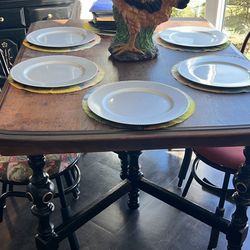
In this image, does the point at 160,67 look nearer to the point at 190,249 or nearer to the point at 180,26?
the point at 180,26

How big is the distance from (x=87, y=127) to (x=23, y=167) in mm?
548

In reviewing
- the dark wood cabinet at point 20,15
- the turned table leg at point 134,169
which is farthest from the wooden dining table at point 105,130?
the dark wood cabinet at point 20,15

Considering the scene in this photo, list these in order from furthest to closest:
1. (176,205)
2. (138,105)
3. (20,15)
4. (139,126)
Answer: (20,15) → (176,205) → (138,105) → (139,126)

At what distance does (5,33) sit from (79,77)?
1.41 meters

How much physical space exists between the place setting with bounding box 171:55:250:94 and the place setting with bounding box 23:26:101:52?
1.41 ft

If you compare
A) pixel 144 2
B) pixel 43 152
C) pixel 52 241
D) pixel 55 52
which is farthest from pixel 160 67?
pixel 52 241

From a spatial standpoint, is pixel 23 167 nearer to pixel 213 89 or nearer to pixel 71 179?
pixel 71 179

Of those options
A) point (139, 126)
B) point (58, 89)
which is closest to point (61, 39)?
point (58, 89)

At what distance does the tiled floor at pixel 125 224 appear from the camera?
1682 mm

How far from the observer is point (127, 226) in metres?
1.78

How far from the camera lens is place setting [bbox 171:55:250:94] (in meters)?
1.16

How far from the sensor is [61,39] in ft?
5.16

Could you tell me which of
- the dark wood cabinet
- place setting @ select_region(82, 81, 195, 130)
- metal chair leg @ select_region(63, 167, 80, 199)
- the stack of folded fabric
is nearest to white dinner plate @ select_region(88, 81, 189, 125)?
place setting @ select_region(82, 81, 195, 130)

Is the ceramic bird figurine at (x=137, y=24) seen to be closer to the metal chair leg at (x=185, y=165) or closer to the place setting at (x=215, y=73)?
the place setting at (x=215, y=73)
